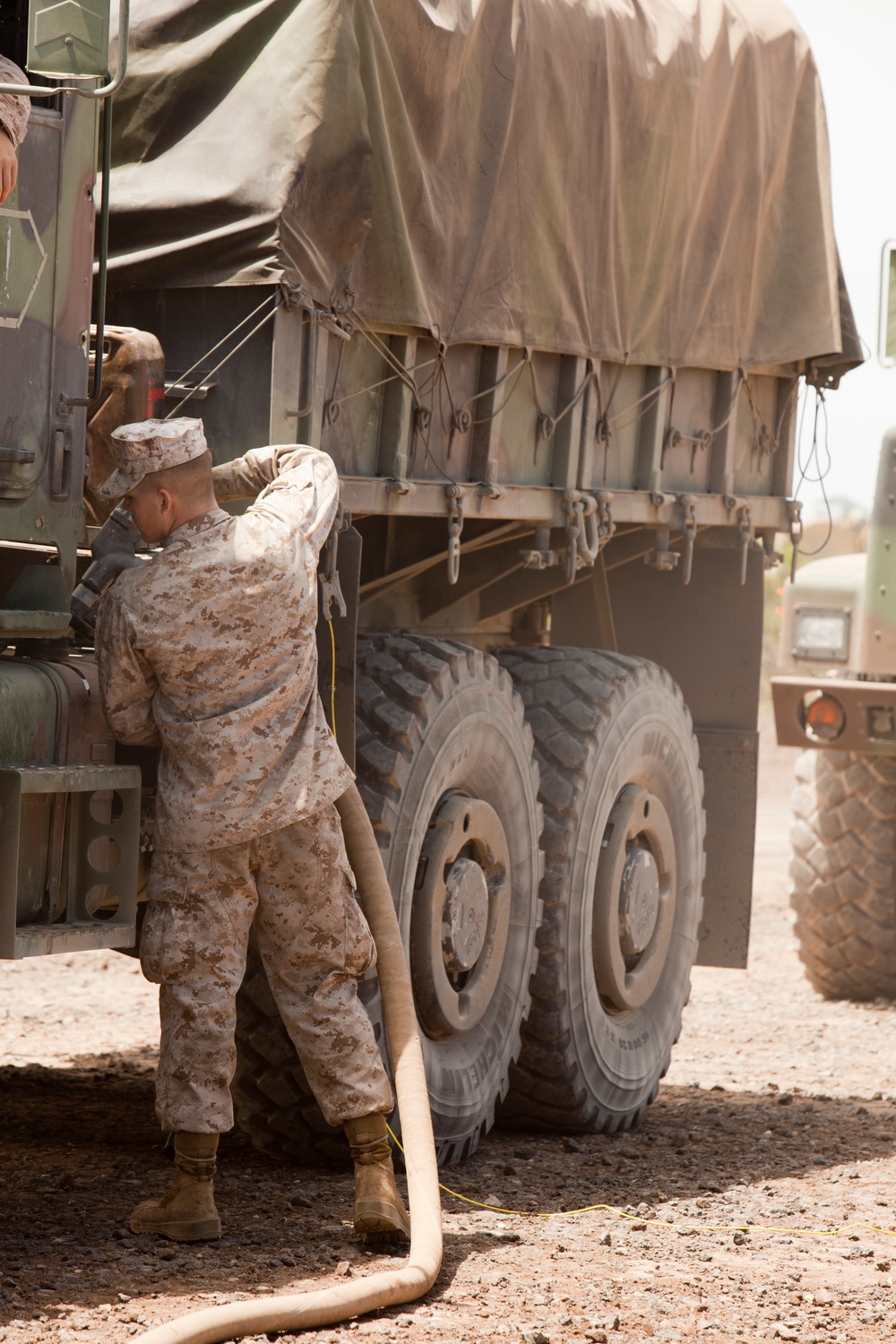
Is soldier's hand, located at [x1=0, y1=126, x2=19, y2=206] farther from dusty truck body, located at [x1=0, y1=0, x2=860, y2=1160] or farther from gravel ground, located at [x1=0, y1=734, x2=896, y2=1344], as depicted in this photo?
gravel ground, located at [x1=0, y1=734, x2=896, y2=1344]

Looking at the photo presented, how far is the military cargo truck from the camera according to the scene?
9.56 meters

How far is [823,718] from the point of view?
9.61 m

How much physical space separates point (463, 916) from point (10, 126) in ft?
8.88

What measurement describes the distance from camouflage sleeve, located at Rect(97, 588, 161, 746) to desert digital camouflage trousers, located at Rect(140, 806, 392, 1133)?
33 centimetres

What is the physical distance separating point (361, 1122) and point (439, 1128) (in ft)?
3.07

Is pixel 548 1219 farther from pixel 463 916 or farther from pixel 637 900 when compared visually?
pixel 637 900

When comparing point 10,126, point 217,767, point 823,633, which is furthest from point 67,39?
point 823,633

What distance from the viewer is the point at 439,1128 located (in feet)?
19.9

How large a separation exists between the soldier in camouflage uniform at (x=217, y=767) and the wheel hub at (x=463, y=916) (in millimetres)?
991

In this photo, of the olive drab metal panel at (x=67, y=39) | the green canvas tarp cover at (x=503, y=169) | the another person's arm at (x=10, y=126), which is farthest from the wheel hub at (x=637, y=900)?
the olive drab metal panel at (x=67, y=39)

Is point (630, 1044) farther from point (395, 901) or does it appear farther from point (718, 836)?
point (395, 901)

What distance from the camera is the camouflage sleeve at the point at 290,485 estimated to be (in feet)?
16.5

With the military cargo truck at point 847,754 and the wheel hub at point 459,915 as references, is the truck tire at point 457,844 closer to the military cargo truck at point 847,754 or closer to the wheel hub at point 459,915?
the wheel hub at point 459,915

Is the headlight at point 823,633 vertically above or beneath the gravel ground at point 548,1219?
above
